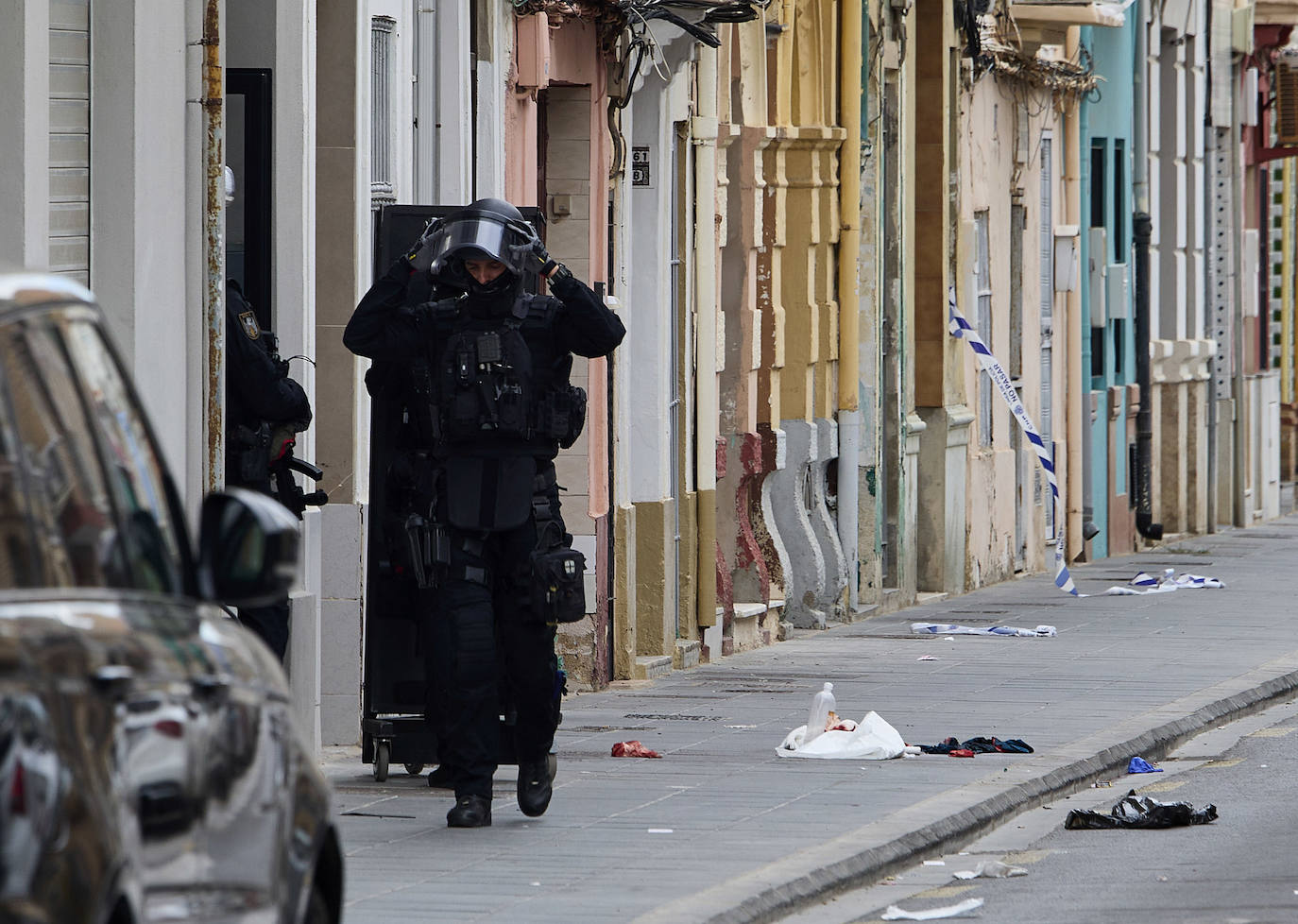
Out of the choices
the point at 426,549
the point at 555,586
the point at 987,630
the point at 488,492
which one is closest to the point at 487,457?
the point at 488,492

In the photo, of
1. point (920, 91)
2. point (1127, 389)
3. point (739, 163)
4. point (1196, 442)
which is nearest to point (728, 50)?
point (739, 163)

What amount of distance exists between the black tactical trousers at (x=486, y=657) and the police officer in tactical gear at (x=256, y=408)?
1630mm

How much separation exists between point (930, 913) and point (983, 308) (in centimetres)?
1897

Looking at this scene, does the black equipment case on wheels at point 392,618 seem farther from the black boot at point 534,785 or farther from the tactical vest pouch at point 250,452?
the tactical vest pouch at point 250,452

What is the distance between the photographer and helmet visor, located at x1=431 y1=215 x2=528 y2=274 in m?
10.1

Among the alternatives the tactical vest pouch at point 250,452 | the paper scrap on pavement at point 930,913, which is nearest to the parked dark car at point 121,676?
the paper scrap on pavement at point 930,913

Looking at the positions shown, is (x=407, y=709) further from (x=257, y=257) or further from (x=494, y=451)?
(x=257, y=257)

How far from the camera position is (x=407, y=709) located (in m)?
11.1

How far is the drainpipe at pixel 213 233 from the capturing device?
11.7 m

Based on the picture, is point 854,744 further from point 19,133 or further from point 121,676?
point 121,676

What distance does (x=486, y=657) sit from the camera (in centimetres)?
1012

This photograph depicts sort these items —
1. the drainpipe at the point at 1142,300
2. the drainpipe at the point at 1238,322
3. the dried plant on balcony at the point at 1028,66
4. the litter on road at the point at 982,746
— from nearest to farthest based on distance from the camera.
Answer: the litter on road at the point at 982,746, the dried plant on balcony at the point at 1028,66, the drainpipe at the point at 1142,300, the drainpipe at the point at 1238,322

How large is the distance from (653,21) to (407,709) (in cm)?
740

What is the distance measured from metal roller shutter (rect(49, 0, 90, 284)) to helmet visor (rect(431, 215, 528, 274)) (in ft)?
5.51
